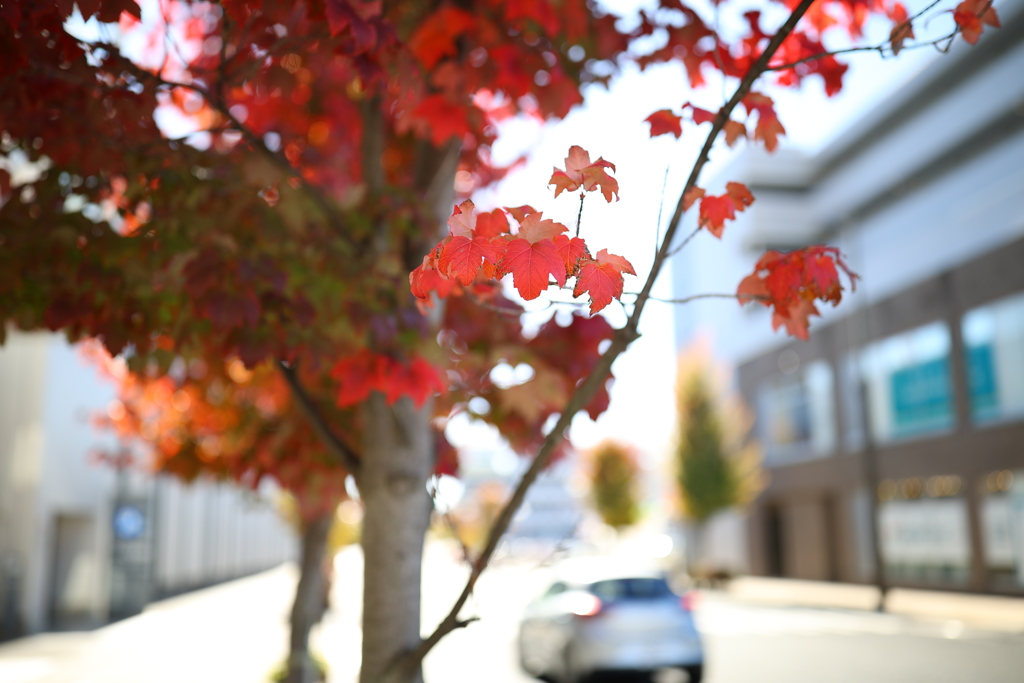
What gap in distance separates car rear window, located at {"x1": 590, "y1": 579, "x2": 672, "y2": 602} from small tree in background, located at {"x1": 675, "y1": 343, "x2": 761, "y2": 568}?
20868 mm

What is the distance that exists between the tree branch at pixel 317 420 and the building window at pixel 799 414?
91.9ft

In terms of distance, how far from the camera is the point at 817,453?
30281mm

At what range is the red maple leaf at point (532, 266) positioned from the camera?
6.74 ft

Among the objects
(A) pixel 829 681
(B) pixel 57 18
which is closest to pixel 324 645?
(A) pixel 829 681

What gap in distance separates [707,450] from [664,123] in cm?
2911

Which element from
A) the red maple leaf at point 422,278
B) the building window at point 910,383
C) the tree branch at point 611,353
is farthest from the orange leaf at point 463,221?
the building window at point 910,383

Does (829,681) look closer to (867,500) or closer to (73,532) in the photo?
(73,532)

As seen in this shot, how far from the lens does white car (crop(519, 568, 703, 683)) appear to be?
995cm

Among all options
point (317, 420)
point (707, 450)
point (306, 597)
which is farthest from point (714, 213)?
point (707, 450)

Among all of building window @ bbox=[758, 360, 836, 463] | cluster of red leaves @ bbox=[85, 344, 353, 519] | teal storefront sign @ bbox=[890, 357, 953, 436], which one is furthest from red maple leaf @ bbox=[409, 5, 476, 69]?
building window @ bbox=[758, 360, 836, 463]

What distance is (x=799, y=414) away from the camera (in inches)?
1257

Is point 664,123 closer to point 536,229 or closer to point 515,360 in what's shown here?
point 515,360

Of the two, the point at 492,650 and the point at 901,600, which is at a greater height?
the point at 492,650

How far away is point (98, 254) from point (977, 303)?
75.0 feet
